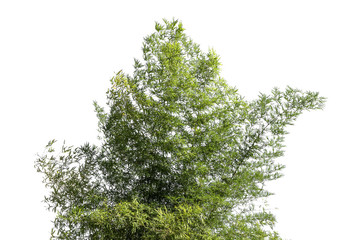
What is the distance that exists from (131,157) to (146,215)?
3.16ft

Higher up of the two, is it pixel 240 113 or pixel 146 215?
pixel 240 113

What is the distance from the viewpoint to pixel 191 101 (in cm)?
582

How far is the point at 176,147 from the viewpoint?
5.66 meters

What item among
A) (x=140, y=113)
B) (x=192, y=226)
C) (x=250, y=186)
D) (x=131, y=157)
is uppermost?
(x=140, y=113)

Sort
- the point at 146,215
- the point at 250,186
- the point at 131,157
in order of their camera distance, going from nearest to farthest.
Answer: the point at 146,215 → the point at 250,186 → the point at 131,157

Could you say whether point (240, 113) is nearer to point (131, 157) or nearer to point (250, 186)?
point (250, 186)

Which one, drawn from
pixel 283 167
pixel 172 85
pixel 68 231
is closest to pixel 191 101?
pixel 172 85

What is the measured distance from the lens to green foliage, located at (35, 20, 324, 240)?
559cm

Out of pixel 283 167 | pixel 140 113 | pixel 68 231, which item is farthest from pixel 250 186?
pixel 68 231

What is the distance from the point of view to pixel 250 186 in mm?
5562

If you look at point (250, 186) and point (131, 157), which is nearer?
point (250, 186)

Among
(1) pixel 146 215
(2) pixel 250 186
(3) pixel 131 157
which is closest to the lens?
(1) pixel 146 215

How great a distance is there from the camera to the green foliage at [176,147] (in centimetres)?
559

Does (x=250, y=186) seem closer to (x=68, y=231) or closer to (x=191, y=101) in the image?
(x=191, y=101)
